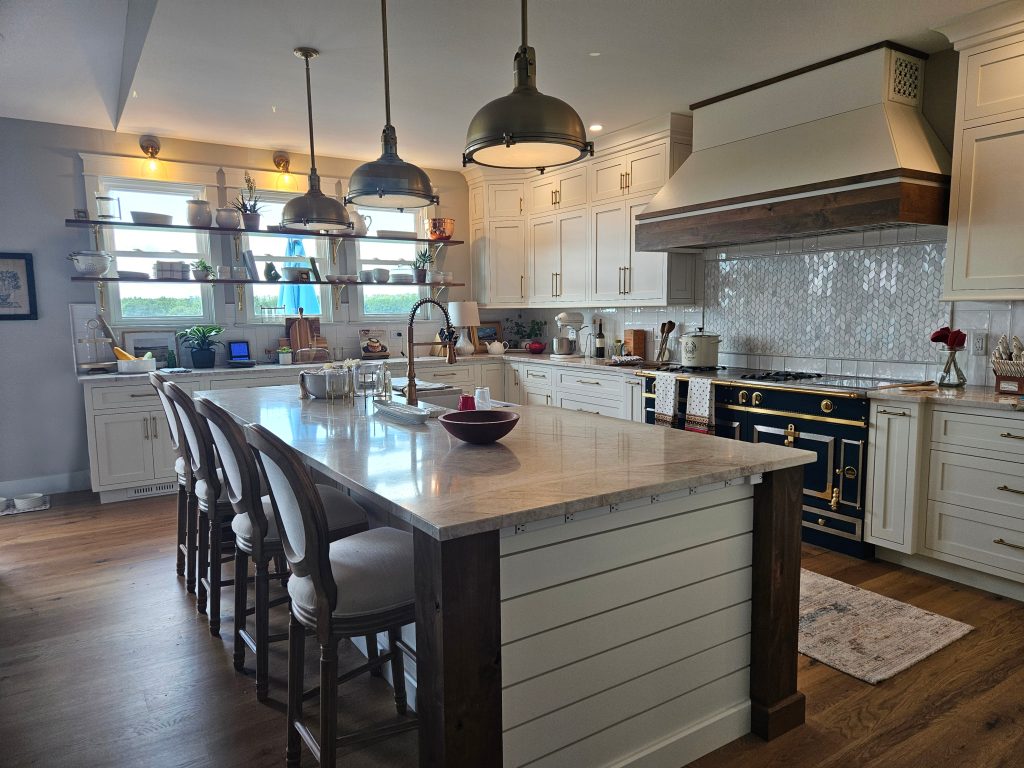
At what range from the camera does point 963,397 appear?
10.2 ft

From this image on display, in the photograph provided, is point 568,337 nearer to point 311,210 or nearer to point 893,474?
point 311,210

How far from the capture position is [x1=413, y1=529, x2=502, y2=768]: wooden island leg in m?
1.46

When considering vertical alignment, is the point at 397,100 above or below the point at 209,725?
above

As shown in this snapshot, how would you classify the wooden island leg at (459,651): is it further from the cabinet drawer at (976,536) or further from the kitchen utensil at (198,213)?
the kitchen utensil at (198,213)

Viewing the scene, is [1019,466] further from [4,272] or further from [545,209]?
[4,272]

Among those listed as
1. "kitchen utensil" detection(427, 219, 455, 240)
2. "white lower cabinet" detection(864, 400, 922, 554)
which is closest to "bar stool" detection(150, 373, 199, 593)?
"white lower cabinet" detection(864, 400, 922, 554)

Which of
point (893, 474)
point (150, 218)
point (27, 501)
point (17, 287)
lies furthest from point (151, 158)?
point (893, 474)

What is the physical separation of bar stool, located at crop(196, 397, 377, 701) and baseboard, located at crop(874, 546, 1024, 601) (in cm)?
273

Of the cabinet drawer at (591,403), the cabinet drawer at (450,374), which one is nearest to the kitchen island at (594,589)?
the cabinet drawer at (591,403)

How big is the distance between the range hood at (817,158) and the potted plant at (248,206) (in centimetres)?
332

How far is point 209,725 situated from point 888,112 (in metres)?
4.12

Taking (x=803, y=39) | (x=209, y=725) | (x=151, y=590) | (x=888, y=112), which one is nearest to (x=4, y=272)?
(x=151, y=590)

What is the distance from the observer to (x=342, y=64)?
369cm

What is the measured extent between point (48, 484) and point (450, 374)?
3.24 metres
